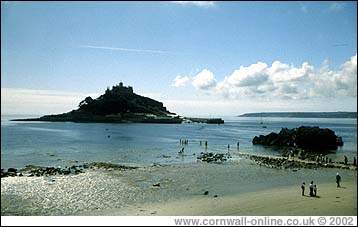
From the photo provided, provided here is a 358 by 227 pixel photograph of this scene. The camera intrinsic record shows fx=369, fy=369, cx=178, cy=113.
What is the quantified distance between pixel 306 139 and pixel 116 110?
3501 inches

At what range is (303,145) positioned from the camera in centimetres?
5066

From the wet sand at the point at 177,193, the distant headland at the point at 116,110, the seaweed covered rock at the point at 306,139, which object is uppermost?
the distant headland at the point at 116,110

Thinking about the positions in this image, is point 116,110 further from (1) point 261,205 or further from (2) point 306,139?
(1) point 261,205

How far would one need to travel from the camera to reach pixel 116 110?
130000 millimetres

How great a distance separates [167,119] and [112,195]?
394 ft

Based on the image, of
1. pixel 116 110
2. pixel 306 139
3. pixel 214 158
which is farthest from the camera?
pixel 116 110

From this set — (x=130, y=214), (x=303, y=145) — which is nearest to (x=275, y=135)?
(x=303, y=145)

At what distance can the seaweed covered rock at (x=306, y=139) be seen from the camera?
5062cm

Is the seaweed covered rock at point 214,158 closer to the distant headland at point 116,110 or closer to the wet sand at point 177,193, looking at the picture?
the wet sand at point 177,193

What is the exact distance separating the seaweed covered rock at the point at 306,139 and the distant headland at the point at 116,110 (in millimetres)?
69081

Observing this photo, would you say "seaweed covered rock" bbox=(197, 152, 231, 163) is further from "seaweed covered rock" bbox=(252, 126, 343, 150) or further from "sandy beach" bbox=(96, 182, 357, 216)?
"sandy beach" bbox=(96, 182, 357, 216)

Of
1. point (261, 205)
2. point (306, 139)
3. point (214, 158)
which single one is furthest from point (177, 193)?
point (306, 139)

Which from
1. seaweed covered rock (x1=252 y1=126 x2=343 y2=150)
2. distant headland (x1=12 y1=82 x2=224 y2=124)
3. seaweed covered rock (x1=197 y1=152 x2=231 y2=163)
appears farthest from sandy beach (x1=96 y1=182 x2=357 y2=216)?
distant headland (x1=12 y1=82 x2=224 y2=124)

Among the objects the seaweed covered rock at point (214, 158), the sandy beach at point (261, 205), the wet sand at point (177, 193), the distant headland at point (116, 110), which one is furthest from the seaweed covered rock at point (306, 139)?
the distant headland at point (116, 110)
